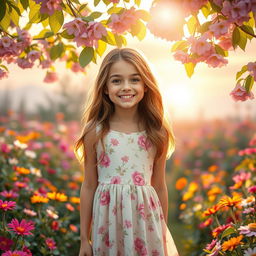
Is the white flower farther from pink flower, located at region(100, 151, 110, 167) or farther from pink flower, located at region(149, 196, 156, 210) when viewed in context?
pink flower, located at region(100, 151, 110, 167)

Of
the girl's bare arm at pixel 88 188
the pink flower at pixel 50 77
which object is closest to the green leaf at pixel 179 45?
the girl's bare arm at pixel 88 188

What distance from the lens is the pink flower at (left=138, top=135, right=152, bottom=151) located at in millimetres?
2305

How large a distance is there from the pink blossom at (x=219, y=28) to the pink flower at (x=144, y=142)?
75cm

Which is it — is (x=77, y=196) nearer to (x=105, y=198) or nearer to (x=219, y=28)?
(x=105, y=198)

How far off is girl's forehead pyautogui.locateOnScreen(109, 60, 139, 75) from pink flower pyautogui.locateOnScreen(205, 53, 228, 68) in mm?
494

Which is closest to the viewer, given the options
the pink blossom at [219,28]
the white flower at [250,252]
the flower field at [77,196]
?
the pink blossom at [219,28]

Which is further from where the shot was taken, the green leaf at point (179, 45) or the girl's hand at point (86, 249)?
the girl's hand at point (86, 249)

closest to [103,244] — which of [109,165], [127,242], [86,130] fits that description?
[127,242]

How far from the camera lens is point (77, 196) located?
4469 mm

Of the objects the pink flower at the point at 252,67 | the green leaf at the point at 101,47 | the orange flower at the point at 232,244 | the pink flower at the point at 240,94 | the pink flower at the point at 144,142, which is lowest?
the orange flower at the point at 232,244

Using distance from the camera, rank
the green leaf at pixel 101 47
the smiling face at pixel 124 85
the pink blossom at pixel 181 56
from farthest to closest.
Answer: the smiling face at pixel 124 85 → the green leaf at pixel 101 47 → the pink blossom at pixel 181 56

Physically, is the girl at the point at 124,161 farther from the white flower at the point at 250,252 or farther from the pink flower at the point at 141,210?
the white flower at the point at 250,252

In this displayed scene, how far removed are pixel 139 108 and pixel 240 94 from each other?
67 cm

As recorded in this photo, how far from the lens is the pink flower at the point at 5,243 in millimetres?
2293
